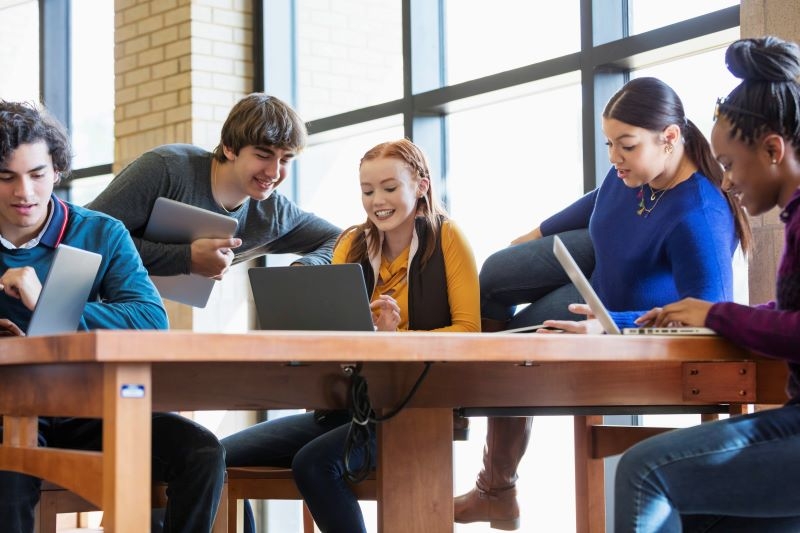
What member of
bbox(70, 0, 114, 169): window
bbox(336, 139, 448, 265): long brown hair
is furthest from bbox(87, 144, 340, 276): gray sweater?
bbox(70, 0, 114, 169): window

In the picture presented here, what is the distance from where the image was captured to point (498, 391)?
2057mm

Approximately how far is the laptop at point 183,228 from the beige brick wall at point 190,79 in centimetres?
170

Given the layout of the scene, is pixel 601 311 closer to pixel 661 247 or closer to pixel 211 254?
pixel 661 247

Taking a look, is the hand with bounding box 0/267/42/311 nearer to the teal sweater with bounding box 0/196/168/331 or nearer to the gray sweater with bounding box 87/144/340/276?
the teal sweater with bounding box 0/196/168/331

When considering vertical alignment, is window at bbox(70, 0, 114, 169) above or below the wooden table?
above

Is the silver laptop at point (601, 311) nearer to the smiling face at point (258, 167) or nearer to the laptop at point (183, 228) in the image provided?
the laptop at point (183, 228)

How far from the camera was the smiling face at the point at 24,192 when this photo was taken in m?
2.30

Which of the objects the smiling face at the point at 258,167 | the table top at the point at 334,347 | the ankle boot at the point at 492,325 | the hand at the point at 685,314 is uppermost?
the smiling face at the point at 258,167

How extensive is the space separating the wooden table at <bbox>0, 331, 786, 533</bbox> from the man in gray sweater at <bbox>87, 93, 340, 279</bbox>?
1058 millimetres

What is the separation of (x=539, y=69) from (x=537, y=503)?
160 centimetres

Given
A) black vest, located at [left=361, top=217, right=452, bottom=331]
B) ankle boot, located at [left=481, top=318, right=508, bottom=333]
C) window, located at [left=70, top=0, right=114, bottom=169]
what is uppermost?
window, located at [left=70, top=0, right=114, bottom=169]

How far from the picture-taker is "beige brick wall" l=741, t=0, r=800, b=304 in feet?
A: 8.62

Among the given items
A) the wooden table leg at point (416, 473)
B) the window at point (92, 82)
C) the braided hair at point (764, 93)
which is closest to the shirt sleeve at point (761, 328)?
the braided hair at point (764, 93)

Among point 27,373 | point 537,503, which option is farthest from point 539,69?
point 27,373
